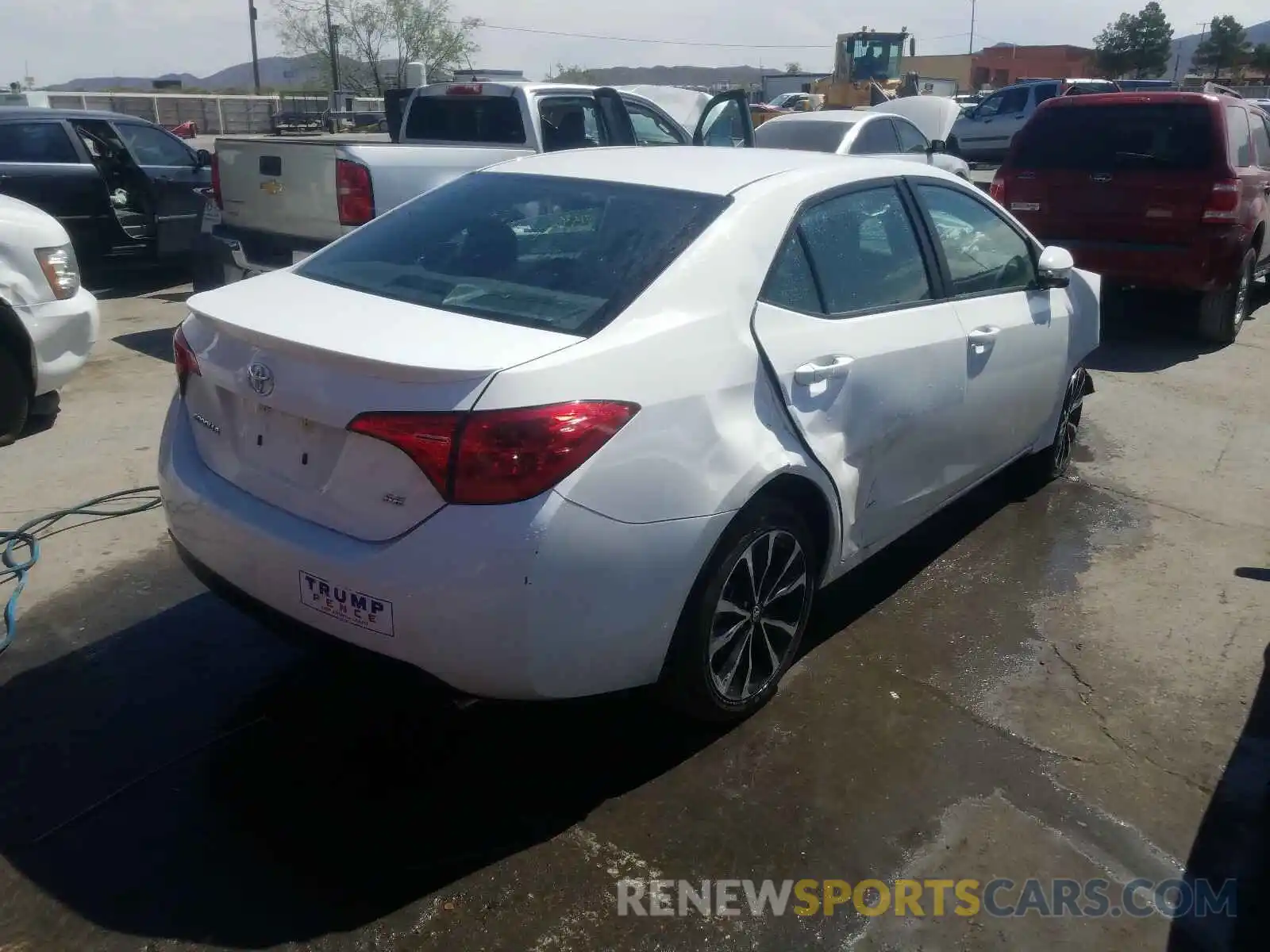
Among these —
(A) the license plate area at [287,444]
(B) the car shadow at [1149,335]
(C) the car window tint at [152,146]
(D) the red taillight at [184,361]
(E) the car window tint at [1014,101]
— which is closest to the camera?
(A) the license plate area at [287,444]

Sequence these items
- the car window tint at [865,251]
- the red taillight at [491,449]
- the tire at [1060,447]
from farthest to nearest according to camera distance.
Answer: the tire at [1060,447] → the car window tint at [865,251] → the red taillight at [491,449]

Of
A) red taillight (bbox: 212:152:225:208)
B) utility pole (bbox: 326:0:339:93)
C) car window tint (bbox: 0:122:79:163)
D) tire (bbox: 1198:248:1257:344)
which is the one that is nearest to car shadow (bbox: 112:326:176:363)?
red taillight (bbox: 212:152:225:208)

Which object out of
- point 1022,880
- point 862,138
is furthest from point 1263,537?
point 862,138

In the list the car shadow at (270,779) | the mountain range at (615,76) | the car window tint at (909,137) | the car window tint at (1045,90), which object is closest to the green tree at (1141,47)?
the mountain range at (615,76)

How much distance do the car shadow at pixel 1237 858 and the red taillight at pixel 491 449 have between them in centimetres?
187

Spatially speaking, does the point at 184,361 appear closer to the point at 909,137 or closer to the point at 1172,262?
the point at 1172,262

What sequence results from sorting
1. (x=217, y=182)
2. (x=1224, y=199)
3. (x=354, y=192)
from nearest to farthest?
1. (x=354, y=192)
2. (x=217, y=182)
3. (x=1224, y=199)

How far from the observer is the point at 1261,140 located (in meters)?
9.55

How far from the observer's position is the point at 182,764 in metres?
3.19

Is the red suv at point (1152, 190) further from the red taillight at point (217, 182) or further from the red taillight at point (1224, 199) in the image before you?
the red taillight at point (217, 182)

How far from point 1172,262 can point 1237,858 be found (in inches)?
254

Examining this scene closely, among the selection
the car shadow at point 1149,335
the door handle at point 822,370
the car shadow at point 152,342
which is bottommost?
the car shadow at point 1149,335

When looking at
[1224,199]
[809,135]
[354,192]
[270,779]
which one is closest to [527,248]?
[270,779]

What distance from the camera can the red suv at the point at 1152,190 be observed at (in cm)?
823
